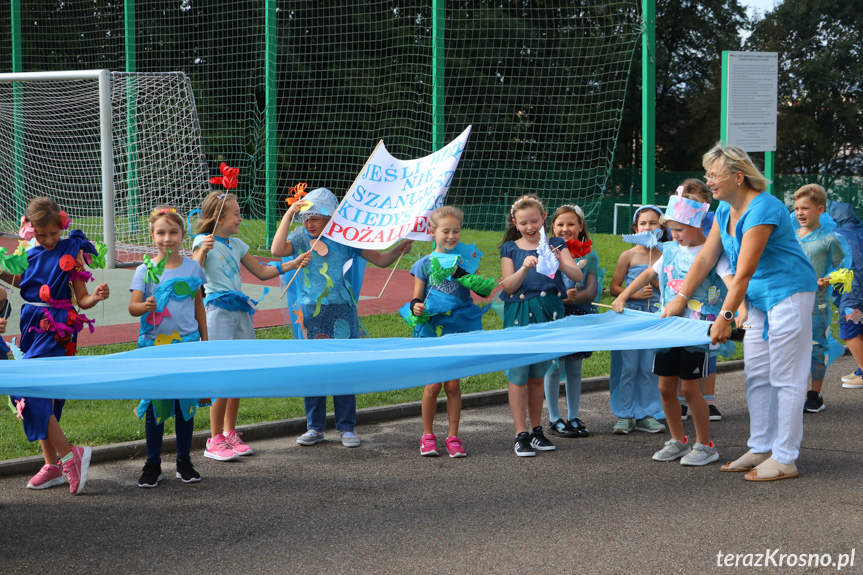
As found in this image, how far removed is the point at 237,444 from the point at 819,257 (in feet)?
15.2

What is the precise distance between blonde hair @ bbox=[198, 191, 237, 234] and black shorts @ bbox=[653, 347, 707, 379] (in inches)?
116

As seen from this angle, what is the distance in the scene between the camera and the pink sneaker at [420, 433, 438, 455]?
602 centimetres

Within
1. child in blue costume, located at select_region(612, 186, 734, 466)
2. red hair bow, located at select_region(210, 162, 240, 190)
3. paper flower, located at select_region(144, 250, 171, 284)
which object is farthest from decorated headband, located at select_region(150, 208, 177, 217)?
child in blue costume, located at select_region(612, 186, 734, 466)

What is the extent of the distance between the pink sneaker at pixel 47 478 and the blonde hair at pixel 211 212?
171cm

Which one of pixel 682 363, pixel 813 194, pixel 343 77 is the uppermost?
pixel 343 77

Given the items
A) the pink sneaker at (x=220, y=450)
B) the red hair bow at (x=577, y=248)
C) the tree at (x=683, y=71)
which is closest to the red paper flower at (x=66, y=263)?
the pink sneaker at (x=220, y=450)

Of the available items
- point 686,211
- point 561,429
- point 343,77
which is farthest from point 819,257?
point 343,77

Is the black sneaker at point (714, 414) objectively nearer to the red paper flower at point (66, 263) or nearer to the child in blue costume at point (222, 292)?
the child in blue costume at point (222, 292)

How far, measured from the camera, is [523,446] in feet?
19.6

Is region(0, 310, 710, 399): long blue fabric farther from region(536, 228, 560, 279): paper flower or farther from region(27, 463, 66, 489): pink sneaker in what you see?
region(27, 463, 66, 489): pink sneaker

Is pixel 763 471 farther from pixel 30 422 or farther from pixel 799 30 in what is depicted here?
pixel 799 30

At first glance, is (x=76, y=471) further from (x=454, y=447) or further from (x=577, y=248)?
(x=577, y=248)

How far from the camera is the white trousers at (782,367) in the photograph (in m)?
5.23

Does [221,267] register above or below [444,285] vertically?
above
